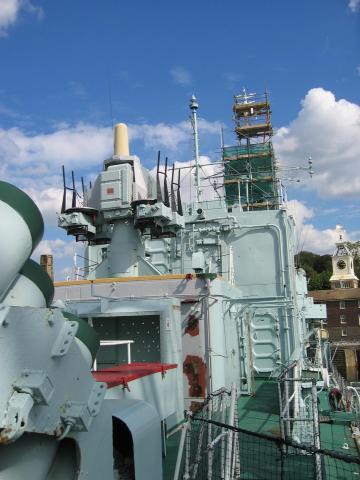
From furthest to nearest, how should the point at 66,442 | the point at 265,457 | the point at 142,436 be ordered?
the point at 265,457, the point at 142,436, the point at 66,442

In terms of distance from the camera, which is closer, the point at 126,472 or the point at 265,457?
the point at 126,472

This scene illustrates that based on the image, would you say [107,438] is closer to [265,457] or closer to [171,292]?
[265,457]

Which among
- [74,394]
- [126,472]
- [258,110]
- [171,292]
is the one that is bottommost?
[126,472]

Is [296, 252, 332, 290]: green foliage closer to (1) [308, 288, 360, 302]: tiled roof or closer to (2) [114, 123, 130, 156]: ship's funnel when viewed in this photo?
(1) [308, 288, 360, 302]: tiled roof

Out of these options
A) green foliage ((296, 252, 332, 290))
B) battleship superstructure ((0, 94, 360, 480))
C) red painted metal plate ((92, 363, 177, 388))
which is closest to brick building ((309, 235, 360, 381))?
green foliage ((296, 252, 332, 290))

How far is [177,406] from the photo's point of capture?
8.26 metres

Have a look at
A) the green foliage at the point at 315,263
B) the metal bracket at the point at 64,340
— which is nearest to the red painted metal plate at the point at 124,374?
the metal bracket at the point at 64,340

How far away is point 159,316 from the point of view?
30.4ft

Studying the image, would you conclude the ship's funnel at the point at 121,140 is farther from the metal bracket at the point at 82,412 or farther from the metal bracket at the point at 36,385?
the metal bracket at the point at 36,385

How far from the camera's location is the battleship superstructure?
11.1 feet

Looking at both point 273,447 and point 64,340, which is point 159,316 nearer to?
point 273,447

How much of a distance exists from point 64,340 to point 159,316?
21.4 feet

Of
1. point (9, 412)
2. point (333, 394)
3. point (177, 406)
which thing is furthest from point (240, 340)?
point (9, 412)

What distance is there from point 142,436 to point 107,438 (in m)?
0.59
